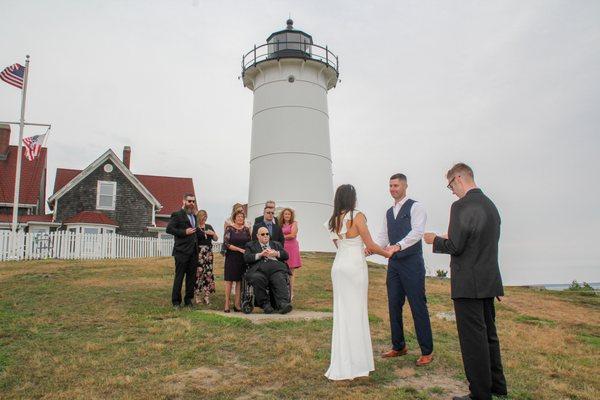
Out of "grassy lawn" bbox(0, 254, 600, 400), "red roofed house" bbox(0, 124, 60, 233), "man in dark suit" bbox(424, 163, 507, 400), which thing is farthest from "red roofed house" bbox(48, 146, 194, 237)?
"man in dark suit" bbox(424, 163, 507, 400)

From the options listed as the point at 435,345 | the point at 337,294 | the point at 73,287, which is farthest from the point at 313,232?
the point at 337,294

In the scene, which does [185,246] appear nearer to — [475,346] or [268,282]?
[268,282]

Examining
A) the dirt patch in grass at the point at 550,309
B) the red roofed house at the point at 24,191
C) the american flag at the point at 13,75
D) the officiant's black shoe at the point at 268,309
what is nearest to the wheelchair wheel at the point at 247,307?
the officiant's black shoe at the point at 268,309

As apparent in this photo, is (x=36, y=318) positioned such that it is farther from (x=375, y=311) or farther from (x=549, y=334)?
(x=549, y=334)

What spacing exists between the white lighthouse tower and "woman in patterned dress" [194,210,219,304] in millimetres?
13697

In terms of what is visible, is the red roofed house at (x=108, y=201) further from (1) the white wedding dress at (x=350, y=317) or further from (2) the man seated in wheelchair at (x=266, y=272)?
(1) the white wedding dress at (x=350, y=317)

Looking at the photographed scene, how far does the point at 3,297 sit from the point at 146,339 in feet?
18.8

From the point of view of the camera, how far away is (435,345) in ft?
23.3

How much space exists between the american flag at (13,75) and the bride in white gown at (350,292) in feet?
74.4

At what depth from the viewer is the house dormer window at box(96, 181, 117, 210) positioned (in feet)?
96.4

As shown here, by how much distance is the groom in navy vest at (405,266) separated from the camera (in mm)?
5934

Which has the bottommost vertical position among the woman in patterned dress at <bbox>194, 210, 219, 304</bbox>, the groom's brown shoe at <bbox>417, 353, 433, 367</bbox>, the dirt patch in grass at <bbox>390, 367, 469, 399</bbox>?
the dirt patch in grass at <bbox>390, 367, 469, 399</bbox>

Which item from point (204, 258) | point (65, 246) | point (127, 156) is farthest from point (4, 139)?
point (204, 258)

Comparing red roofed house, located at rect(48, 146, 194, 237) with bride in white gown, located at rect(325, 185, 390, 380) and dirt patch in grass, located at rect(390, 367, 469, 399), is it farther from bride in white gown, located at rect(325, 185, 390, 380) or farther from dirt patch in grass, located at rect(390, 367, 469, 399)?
dirt patch in grass, located at rect(390, 367, 469, 399)
